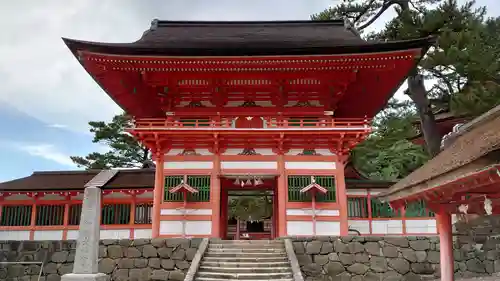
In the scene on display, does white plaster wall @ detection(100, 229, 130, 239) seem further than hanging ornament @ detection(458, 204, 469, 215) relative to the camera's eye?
Yes

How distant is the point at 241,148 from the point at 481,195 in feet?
31.2

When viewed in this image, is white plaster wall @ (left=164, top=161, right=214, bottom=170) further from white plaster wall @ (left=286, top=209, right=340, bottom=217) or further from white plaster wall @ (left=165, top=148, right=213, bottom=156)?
white plaster wall @ (left=286, top=209, right=340, bottom=217)

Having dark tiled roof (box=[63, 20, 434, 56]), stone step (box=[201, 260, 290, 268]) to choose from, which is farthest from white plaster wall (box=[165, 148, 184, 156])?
stone step (box=[201, 260, 290, 268])

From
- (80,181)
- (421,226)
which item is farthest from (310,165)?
(80,181)

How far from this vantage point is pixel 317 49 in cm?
1360

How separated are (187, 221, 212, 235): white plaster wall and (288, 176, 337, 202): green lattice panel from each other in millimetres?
3021

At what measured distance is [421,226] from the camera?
50.0ft

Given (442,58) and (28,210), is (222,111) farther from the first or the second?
(442,58)

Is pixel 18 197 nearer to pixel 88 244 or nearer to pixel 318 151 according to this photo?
pixel 88 244

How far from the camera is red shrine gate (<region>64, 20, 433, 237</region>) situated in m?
13.8

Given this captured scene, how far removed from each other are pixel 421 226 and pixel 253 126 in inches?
289

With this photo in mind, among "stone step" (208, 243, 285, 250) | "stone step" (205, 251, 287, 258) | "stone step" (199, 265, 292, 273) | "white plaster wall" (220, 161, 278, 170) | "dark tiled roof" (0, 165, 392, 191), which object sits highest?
"white plaster wall" (220, 161, 278, 170)

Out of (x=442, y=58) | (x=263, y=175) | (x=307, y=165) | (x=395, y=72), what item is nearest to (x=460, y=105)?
(x=442, y=58)

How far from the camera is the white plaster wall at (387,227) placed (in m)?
15.3
